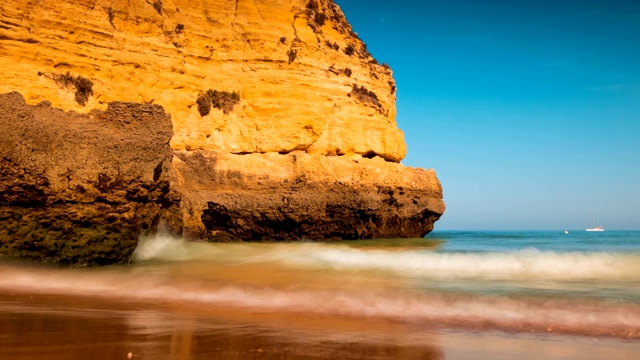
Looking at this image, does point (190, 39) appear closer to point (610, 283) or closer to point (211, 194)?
point (211, 194)

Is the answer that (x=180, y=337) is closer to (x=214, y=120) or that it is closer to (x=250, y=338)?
(x=250, y=338)

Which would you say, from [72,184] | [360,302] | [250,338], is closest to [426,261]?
[360,302]

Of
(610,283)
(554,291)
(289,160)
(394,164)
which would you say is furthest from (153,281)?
(394,164)

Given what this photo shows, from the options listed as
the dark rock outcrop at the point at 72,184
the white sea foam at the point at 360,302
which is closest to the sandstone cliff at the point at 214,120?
the dark rock outcrop at the point at 72,184

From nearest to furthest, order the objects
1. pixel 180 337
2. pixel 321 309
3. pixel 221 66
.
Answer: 1. pixel 180 337
2. pixel 321 309
3. pixel 221 66

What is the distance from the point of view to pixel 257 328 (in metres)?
4.37

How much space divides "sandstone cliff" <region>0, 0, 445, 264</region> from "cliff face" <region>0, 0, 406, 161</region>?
0.13ft

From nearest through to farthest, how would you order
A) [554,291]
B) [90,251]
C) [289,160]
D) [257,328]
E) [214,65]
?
[257,328] → [554,291] → [90,251] → [289,160] → [214,65]

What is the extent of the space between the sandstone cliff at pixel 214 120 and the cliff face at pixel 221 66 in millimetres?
38

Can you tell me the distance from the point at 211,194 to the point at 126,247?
5.48 m

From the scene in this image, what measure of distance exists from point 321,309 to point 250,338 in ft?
5.53

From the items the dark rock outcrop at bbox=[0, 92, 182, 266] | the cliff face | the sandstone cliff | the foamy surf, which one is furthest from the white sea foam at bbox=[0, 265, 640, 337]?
the cliff face

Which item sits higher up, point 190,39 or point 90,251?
point 190,39

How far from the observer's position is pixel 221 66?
16.4 m
